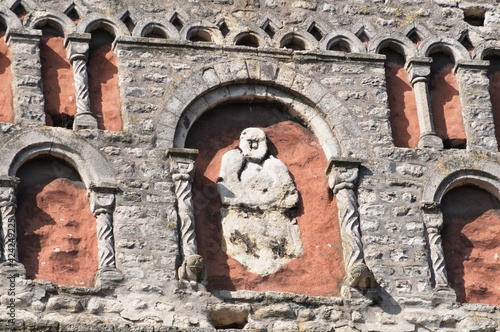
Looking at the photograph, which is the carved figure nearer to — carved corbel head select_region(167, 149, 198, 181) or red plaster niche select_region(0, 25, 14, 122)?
carved corbel head select_region(167, 149, 198, 181)

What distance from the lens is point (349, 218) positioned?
66.9ft

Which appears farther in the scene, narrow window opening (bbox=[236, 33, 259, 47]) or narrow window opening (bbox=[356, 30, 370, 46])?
narrow window opening (bbox=[356, 30, 370, 46])

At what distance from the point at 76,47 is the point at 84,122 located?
93 centimetres

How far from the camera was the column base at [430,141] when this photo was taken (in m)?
21.1

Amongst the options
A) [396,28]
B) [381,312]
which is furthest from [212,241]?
[396,28]

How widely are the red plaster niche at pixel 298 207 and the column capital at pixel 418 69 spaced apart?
4.60 ft

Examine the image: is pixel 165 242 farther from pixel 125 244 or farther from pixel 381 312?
pixel 381 312

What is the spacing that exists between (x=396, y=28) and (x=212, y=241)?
3465mm

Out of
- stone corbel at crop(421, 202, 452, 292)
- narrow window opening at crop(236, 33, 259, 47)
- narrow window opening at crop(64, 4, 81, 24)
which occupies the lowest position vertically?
stone corbel at crop(421, 202, 452, 292)

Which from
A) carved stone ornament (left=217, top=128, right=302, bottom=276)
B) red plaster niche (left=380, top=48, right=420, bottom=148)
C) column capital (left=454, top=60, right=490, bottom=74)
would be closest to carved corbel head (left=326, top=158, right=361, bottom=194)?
carved stone ornament (left=217, top=128, right=302, bottom=276)

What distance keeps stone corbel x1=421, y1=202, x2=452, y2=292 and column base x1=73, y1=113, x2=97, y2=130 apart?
3.56 meters

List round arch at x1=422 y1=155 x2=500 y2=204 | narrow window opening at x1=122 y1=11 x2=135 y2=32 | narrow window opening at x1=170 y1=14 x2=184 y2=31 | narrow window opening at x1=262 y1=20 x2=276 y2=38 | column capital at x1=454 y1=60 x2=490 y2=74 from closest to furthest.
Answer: round arch at x1=422 y1=155 x2=500 y2=204 < narrow window opening at x1=122 y1=11 x2=135 y2=32 < narrow window opening at x1=170 y1=14 x2=184 y2=31 < narrow window opening at x1=262 y1=20 x2=276 y2=38 < column capital at x1=454 y1=60 x2=490 y2=74

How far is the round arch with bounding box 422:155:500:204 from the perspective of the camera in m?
20.8

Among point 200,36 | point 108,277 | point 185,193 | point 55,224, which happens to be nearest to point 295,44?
point 200,36
